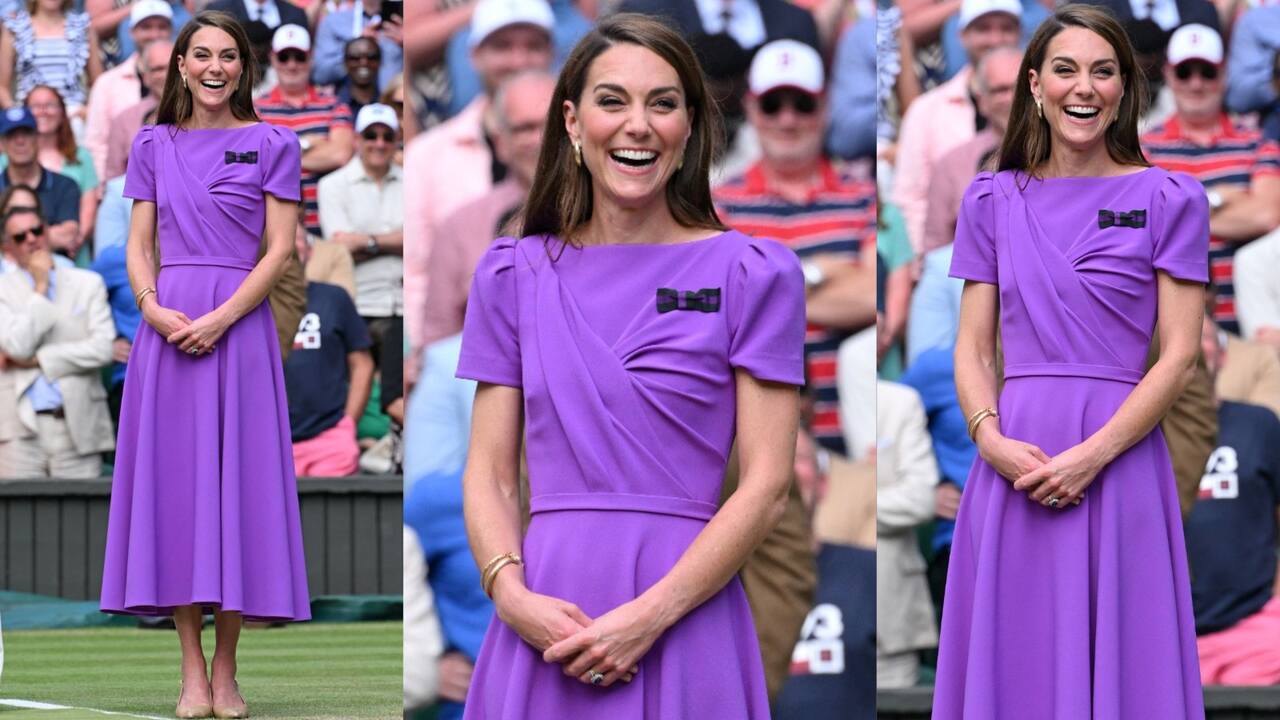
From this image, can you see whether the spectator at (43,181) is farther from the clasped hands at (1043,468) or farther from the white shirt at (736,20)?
the clasped hands at (1043,468)

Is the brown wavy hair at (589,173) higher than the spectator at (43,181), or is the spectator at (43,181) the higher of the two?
the spectator at (43,181)

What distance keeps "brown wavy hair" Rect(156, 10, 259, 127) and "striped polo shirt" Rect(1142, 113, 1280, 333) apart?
304 cm

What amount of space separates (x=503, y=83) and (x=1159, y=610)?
1.49 metres

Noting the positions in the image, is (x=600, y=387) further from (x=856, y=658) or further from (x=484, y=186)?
(x=856, y=658)

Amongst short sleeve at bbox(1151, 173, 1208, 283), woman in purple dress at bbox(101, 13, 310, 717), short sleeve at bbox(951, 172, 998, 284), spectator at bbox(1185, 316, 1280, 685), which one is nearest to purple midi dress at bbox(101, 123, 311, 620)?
woman in purple dress at bbox(101, 13, 310, 717)

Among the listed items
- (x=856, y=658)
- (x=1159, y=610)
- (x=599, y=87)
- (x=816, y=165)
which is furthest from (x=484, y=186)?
(x=599, y=87)

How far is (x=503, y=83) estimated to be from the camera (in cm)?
421

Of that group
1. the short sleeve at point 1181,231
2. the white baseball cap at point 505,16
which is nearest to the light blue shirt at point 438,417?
the white baseball cap at point 505,16

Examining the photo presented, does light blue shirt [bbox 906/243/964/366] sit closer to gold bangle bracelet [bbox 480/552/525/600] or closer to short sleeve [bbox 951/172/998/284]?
short sleeve [bbox 951/172/998/284]

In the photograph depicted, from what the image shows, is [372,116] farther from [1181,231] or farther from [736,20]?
[1181,231]

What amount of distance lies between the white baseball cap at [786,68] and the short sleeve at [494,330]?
1.75 meters

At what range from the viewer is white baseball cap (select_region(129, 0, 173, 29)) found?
32.5 ft

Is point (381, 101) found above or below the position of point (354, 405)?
above

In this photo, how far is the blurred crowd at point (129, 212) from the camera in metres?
9.61
